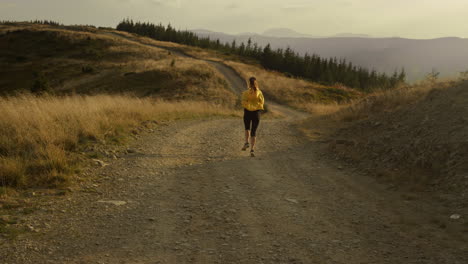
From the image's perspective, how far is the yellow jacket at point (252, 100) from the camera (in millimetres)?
9930

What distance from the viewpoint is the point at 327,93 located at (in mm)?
43562

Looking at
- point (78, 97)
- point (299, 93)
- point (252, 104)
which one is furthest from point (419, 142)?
point (299, 93)

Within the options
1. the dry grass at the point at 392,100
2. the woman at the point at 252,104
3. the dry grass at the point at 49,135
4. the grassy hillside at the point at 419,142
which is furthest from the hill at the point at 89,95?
the dry grass at the point at 392,100

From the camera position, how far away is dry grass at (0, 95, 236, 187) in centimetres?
612

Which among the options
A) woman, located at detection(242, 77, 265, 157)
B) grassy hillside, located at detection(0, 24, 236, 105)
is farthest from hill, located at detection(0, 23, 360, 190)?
woman, located at detection(242, 77, 265, 157)

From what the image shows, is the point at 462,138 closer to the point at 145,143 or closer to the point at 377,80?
the point at 145,143

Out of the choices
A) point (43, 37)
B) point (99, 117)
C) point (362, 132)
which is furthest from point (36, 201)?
point (43, 37)

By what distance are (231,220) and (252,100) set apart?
555 cm

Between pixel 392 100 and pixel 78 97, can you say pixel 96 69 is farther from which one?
pixel 392 100

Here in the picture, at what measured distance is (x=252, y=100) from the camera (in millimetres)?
9992

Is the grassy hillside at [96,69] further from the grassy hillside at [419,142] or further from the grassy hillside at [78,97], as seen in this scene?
the grassy hillside at [419,142]

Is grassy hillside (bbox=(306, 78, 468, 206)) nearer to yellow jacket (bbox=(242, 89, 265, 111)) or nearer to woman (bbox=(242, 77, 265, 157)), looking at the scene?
woman (bbox=(242, 77, 265, 157))

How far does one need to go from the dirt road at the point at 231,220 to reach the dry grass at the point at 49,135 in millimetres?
902

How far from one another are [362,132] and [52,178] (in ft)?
31.6
